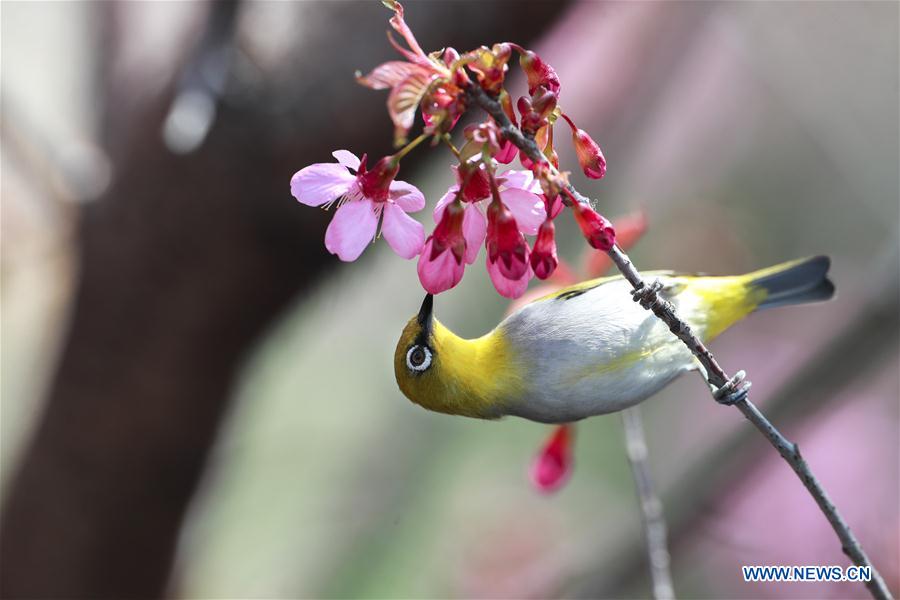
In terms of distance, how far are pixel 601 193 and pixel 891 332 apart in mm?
1897

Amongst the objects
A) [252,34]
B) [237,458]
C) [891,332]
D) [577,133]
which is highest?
[252,34]

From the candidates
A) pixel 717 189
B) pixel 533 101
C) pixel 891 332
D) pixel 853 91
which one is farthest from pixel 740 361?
pixel 533 101

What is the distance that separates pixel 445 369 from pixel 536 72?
18.2 inches

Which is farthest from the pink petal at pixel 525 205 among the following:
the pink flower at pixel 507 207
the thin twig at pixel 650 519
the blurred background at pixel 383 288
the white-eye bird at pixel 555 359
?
the blurred background at pixel 383 288

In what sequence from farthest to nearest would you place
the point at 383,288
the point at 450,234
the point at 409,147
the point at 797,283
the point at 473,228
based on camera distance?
the point at 383,288 → the point at 797,283 → the point at 473,228 → the point at 450,234 → the point at 409,147

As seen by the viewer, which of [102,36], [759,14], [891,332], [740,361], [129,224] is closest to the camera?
[891,332]

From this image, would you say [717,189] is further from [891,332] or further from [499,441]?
[891,332]

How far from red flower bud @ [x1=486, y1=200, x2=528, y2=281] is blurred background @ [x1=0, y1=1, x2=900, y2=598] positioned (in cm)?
106

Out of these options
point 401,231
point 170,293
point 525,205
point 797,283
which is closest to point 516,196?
point 525,205

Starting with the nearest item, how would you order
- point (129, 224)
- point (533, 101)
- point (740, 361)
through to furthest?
point (533, 101)
point (129, 224)
point (740, 361)

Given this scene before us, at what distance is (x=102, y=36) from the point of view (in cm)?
269

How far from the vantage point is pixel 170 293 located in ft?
7.38

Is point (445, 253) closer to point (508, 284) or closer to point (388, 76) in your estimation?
point (508, 284)

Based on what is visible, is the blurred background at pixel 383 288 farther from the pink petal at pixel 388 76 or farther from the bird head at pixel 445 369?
the pink petal at pixel 388 76
